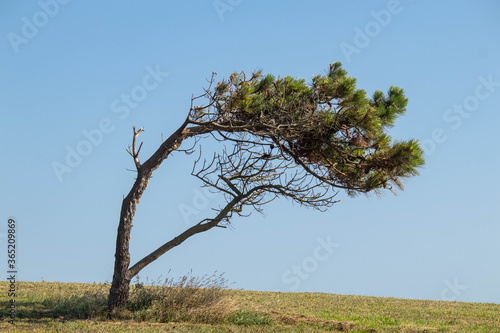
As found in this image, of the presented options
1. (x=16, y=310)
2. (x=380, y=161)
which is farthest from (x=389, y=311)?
(x=16, y=310)

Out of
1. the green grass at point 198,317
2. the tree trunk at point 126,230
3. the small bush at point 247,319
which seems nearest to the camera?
the green grass at point 198,317

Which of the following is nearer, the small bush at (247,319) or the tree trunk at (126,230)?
the small bush at (247,319)

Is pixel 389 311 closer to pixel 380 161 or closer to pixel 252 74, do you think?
pixel 380 161

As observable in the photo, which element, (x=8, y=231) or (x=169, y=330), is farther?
(x=8, y=231)

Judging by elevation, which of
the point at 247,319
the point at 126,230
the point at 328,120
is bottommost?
the point at 247,319

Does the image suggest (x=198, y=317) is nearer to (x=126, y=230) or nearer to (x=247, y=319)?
(x=247, y=319)

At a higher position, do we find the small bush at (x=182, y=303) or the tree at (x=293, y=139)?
the tree at (x=293, y=139)

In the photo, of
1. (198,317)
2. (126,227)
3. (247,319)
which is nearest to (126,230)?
(126,227)

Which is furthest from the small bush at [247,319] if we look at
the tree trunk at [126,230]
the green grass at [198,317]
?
the tree trunk at [126,230]

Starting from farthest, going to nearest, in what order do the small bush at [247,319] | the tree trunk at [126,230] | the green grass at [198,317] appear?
the tree trunk at [126,230] → the small bush at [247,319] → the green grass at [198,317]

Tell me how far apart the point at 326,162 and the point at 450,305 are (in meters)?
8.57

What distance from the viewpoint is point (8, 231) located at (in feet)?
42.6

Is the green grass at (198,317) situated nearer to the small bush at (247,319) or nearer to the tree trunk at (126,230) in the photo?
the small bush at (247,319)

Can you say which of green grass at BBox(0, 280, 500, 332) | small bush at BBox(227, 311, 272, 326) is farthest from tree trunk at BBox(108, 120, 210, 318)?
small bush at BBox(227, 311, 272, 326)
